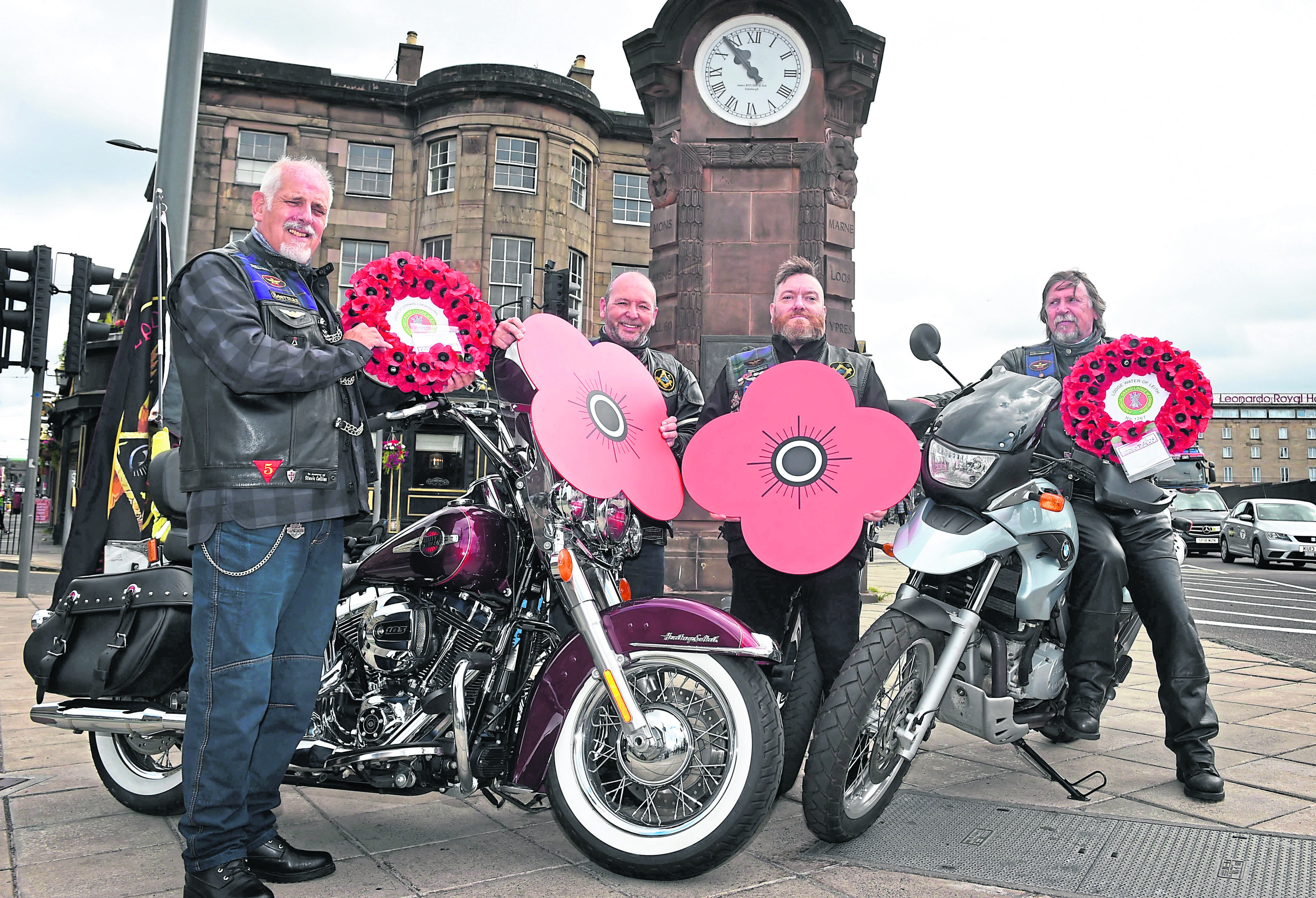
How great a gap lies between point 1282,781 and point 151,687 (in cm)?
418

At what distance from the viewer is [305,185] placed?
2.78m

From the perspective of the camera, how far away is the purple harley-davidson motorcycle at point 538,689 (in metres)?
2.57

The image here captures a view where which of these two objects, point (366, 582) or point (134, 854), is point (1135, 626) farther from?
point (134, 854)

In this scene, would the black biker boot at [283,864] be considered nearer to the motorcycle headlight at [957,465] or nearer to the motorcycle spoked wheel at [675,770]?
the motorcycle spoked wheel at [675,770]

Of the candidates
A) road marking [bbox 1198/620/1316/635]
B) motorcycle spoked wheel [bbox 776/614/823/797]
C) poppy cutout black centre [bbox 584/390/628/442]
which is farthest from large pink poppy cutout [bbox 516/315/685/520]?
road marking [bbox 1198/620/1316/635]

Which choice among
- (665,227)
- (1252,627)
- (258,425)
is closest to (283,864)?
(258,425)

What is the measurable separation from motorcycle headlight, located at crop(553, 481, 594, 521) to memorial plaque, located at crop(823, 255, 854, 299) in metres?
6.87

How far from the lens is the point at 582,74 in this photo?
27641 mm

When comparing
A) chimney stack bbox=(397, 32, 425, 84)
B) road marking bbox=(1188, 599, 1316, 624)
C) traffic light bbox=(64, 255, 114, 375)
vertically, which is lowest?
road marking bbox=(1188, 599, 1316, 624)

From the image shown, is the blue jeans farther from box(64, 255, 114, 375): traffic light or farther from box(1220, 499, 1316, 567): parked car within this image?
box(1220, 499, 1316, 567): parked car

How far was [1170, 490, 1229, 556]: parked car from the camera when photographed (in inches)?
946

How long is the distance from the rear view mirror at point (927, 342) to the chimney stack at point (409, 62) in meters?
26.9

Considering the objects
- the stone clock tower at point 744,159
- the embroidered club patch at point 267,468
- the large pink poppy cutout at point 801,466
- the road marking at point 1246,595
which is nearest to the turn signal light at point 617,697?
the large pink poppy cutout at point 801,466

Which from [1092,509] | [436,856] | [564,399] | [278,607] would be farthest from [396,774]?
[1092,509]
